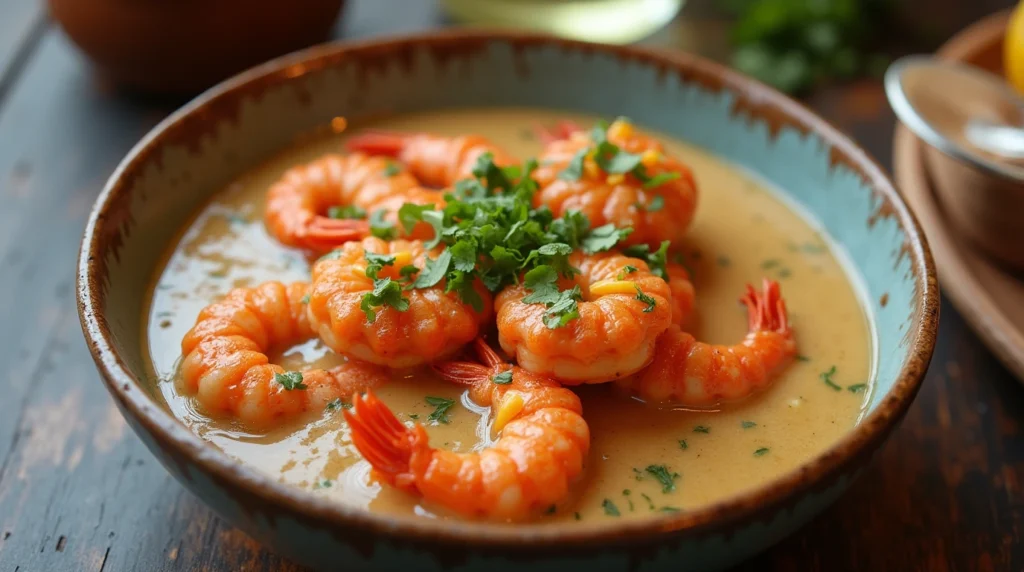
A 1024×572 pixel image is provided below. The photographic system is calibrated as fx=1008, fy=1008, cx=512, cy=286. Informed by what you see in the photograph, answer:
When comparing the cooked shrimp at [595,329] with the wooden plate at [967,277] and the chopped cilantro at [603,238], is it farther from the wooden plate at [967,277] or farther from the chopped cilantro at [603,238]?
the wooden plate at [967,277]

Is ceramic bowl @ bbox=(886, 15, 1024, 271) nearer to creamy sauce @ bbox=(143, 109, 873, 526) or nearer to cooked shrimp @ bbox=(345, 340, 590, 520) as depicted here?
creamy sauce @ bbox=(143, 109, 873, 526)

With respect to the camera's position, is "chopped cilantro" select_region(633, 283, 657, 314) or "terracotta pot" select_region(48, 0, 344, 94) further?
"terracotta pot" select_region(48, 0, 344, 94)

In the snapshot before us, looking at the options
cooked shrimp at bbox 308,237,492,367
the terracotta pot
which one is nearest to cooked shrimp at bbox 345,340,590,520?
cooked shrimp at bbox 308,237,492,367

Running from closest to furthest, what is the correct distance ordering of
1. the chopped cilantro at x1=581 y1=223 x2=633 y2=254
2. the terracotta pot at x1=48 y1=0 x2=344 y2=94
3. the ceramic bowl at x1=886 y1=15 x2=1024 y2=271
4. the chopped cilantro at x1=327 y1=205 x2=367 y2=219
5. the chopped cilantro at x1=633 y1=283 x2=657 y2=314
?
the chopped cilantro at x1=633 y1=283 x2=657 y2=314
the chopped cilantro at x1=581 y1=223 x2=633 y2=254
the chopped cilantro at x1=327 y1=205 x2=367 y2=219
the ceramic bowl at x1=886 y1=15 x2=1024 y2=271
the terracotta pot at x1=48 y1=0 x2=344 y2=94

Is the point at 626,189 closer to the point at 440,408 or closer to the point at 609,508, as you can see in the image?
the point at 440,408

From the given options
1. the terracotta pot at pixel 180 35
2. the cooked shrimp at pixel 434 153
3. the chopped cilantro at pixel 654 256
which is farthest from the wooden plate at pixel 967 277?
the terracotta pot at pixel 180 35

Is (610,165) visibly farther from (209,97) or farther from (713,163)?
(209,97)
